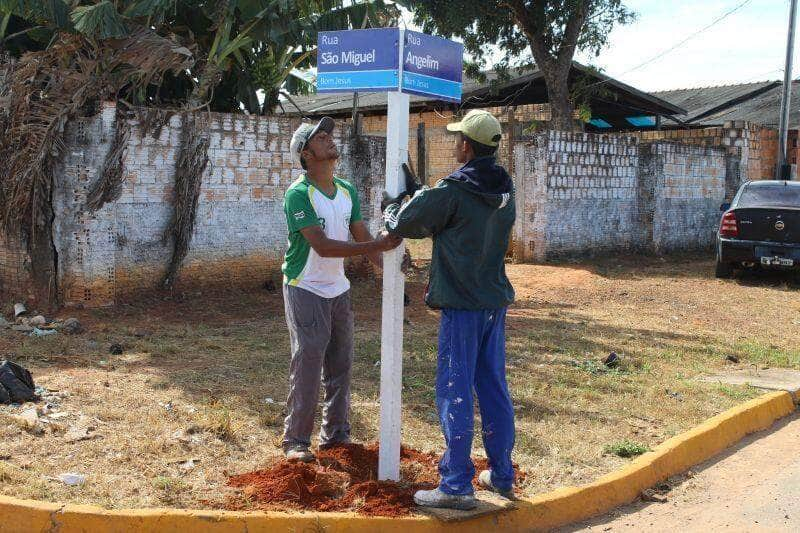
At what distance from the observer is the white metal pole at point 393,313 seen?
4.51 meters

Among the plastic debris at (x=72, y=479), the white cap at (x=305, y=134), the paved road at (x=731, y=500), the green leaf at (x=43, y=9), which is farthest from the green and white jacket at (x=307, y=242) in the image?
the green leaf at (x=43, y=9)

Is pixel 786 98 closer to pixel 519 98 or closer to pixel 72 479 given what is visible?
pixel 519 98

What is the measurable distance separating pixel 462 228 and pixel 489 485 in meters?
1.42

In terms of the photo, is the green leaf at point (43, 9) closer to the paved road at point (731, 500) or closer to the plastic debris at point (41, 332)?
the plastic debris at point (41, 332)

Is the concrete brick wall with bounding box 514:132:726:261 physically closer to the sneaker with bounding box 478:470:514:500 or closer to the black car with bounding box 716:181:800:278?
the black car with bounding box 716:181:800:278

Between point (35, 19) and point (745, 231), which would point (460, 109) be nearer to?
point (745, 231)

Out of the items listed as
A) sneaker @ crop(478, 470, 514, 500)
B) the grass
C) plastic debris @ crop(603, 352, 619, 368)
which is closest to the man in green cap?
sneaker @ crop(478, 470, 514, 500)

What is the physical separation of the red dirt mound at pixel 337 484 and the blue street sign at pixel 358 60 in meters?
2.01

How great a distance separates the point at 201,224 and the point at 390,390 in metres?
6.90

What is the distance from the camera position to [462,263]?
171 inches

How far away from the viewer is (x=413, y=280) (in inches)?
538

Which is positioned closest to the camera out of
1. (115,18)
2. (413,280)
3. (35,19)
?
(115,18)

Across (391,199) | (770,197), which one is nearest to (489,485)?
(391,199)

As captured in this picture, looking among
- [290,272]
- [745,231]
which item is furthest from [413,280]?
[290,272]
